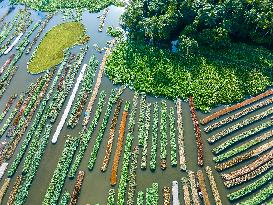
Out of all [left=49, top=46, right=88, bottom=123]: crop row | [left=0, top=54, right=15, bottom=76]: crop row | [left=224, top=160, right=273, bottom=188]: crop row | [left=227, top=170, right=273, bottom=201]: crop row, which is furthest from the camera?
[left=0, top=54, right=15, bottom=76]: crop row

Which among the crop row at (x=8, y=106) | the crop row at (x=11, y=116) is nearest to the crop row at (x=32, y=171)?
the crop row at (x=11, y=116)

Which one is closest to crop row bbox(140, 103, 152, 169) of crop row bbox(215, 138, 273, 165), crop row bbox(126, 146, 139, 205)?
crop row bbox(126, 146, 139, 205)

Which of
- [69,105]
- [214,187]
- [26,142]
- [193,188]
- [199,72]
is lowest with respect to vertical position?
[214,187]

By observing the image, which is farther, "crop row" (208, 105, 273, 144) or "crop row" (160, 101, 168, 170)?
"crop row" (208, 105, 273, 144)

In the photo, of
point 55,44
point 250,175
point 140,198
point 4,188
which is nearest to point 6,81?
point 55,44

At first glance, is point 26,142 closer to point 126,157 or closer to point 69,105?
point 69,105

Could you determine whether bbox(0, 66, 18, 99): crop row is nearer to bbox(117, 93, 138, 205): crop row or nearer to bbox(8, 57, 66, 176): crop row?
bbox(8, 57, 66, 176): crop row

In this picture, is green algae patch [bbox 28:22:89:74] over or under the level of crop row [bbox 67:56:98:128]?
over

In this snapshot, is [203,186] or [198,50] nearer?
[203,186]
